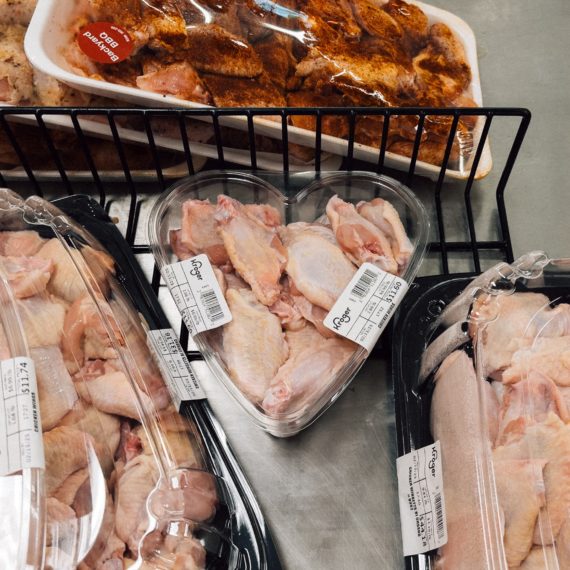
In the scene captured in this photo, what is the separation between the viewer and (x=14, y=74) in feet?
3.66

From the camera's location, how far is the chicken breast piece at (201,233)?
94 cm

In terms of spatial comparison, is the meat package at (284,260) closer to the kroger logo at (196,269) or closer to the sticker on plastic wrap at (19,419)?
the kroger logo at (196,269)

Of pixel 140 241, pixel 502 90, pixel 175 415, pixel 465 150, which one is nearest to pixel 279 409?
pixel 175 415

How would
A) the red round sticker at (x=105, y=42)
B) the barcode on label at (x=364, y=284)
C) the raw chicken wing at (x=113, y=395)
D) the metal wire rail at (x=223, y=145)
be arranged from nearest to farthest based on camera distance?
the raw chicken wing at (x=113, y=395) → the barcode on label at (x=364, y=284) → the metal wire rail at (x=223, y=145) → the red round sticker at (x=105, y=42)

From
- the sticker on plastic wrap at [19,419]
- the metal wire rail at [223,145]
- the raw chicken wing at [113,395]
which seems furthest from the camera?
the metal wire rail at [223,145]

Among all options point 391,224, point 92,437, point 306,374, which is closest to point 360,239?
point 391,224

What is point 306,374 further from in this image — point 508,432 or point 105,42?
point 105,42

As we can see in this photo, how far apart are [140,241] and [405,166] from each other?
0.49 metres

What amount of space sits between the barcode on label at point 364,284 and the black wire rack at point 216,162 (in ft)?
0.75

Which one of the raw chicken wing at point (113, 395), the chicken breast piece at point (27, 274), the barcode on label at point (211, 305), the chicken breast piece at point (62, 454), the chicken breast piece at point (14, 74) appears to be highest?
the chicken breast piece at point (14, 74)

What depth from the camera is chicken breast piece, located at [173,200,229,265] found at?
0.94m

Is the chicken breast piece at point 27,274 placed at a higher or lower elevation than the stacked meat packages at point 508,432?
higher

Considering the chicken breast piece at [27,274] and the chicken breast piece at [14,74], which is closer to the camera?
the chicken breast piece at [27,274]

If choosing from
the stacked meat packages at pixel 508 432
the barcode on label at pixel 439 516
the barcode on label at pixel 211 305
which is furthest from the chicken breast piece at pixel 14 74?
the barcode on label at pixel 439 516
